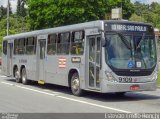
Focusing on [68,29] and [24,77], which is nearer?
[68,29]

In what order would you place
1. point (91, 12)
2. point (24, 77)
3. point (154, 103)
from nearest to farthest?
point (154, 103) < point (24, 77) < point (91, 12)

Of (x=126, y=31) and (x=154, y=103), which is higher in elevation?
(x=126, y=31)

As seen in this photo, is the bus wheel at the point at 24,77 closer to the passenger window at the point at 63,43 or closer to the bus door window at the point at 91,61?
the passenger window at the point at 63,43

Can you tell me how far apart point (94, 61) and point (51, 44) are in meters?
4.45

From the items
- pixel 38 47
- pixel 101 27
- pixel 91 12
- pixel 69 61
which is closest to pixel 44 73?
pixel 38 47

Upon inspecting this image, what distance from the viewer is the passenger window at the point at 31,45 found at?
2285cm

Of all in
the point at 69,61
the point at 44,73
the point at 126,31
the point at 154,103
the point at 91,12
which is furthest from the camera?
the point at 91,12

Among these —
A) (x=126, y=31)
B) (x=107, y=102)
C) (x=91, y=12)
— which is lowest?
(x=107, y=102)

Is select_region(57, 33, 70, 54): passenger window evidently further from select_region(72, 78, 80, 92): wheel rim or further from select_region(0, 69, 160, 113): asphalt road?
select_region(0, 69, 160, 113): asphalt road

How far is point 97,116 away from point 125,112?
998mm

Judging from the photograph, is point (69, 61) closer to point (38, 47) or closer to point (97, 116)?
point (38, 47)

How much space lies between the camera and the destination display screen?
16.0 m

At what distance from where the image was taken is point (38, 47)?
874 inches

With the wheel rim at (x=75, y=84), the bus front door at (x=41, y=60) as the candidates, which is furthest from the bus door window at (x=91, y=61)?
the bus front door at (x=41, y=60)
